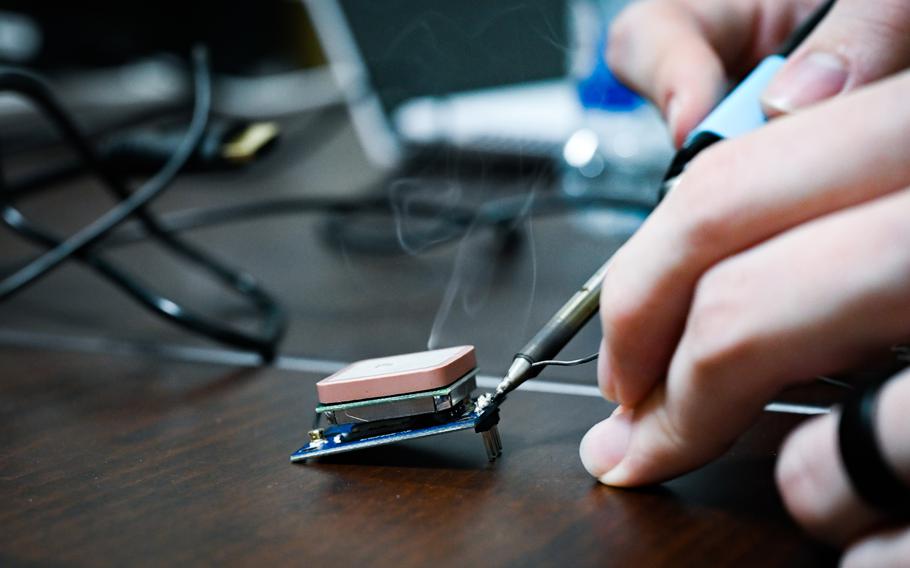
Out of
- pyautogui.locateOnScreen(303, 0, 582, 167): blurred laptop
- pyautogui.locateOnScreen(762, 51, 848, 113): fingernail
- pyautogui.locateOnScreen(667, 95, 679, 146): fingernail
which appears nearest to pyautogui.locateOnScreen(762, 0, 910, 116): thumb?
pyautogui.locateOnScreen(762, 51, 848, 113): fingernail

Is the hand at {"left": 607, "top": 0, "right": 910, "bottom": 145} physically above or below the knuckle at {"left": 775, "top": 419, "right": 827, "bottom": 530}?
above

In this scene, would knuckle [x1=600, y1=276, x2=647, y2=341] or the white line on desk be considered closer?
knuckle [x1=600, y1=276, x2=647, y2=341]

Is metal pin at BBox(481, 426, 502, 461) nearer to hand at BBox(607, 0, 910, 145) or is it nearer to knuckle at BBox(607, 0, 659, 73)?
hand at BBox(607, 0, 910, 145)

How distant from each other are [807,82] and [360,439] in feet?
0.75

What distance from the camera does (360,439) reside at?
0.35 metres

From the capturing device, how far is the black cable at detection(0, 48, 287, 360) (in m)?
0.55

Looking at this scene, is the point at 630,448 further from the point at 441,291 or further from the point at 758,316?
the point at 441,291

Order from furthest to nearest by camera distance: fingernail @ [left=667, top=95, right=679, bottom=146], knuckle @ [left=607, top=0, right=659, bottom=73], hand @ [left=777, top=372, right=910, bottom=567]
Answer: knuckle @ [left=607, top=0, right=659, bottom=73]
fingernail @ [left=667, top=95, right=679, bottom=146]
hand @ [left=777, top=372, right=910, bottom=567]

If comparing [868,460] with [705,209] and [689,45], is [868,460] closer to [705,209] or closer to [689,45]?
[705,209]

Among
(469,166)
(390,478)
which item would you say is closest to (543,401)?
(390,478)

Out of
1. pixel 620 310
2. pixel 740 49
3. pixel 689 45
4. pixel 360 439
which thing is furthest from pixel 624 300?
pixel 740 49

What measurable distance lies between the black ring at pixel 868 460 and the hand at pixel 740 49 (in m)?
0.16

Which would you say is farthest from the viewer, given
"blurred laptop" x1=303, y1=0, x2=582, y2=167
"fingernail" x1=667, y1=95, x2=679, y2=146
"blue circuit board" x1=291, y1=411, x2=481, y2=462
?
"blurred laptop" x1=303, y1=0, x2=582, y2=167

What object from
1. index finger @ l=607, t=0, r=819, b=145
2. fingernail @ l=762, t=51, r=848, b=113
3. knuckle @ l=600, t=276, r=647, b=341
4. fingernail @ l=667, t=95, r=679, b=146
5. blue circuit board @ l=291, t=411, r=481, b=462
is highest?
index finger @ l=607, t=0, r=819, b=145
